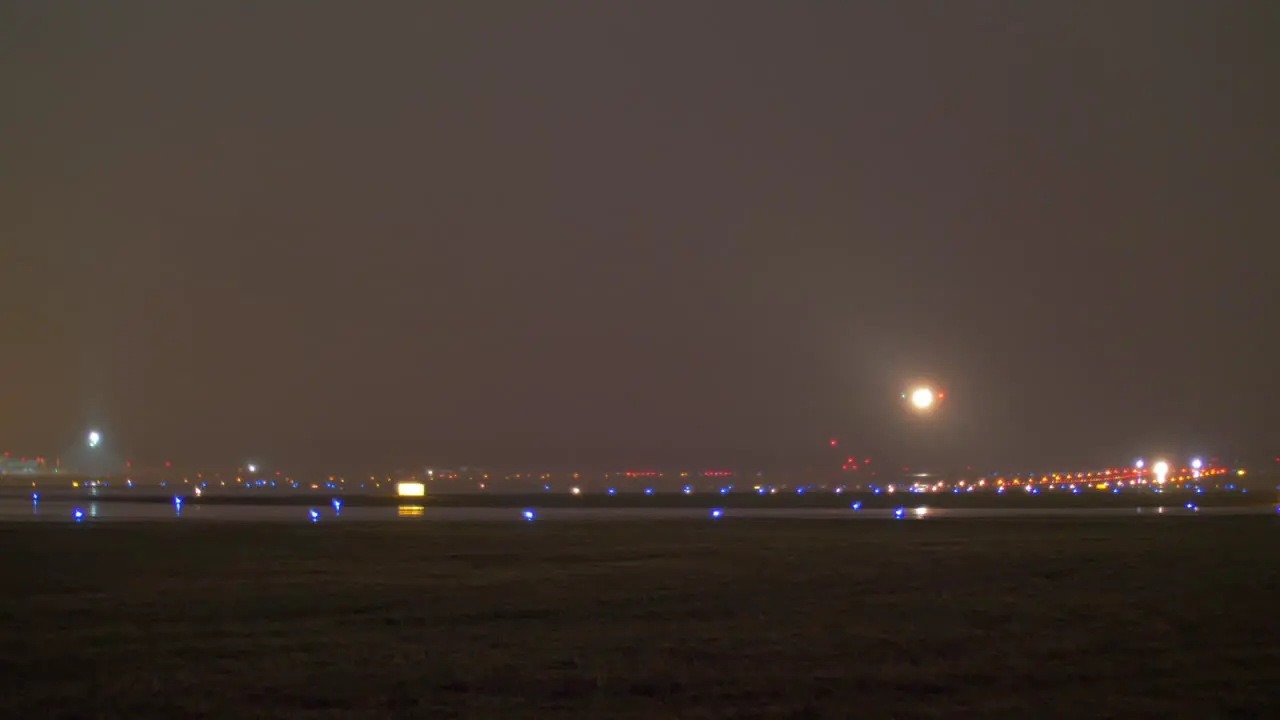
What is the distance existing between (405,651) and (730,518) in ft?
110

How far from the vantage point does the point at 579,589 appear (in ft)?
70.4

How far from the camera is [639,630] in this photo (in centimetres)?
1662

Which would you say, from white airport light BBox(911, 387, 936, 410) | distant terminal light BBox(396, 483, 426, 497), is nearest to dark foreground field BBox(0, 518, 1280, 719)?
white airport light BBox(911, 387, 936, 410)

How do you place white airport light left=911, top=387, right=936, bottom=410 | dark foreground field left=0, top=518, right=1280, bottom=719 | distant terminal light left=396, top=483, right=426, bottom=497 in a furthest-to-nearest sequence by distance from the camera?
1. distant terminal light left=396, top=483, right=426, bottom=497
2. white airport light left=911, top=387, right=936, bottom=410
3. dark foreground field left=0, top=518, right=1280, bottom=719

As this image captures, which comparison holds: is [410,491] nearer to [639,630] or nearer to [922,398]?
[922,398]

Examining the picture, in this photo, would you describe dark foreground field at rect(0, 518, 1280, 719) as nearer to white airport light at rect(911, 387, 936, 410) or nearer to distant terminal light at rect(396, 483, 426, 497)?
white airport light at rect(911, 387, 936, 410)

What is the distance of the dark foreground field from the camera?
40.0 feet

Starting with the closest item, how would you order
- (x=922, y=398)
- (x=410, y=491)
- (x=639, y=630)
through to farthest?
1. (x=639, y=630)
2. (x=922, y=398)
3. (x=410, y=491)

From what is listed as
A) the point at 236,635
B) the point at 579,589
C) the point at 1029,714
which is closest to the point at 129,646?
the point at 236,635

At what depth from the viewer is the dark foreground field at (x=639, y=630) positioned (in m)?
12.2

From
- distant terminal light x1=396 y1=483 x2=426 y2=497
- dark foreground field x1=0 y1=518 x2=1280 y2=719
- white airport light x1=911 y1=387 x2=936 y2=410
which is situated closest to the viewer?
dark foreground field x1=0 y1=518 x2=1280 y2=719

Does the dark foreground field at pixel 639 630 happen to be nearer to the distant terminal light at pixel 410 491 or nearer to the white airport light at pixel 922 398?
the white airport light at pixel 922 398

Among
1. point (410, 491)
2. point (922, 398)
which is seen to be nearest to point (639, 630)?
point (922, 398)

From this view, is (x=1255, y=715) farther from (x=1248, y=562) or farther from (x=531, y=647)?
(x=1248, y=562)
